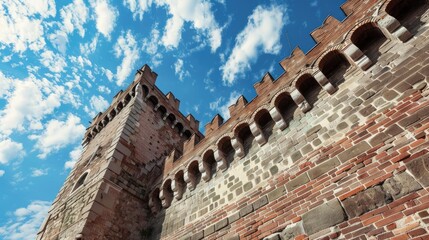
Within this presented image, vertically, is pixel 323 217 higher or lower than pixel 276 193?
lower

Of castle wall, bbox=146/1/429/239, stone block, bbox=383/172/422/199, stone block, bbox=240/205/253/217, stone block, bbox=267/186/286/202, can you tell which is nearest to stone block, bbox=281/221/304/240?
castle wall, bbox=146/1/429/239

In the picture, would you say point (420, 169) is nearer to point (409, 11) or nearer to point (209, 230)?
point (409, 11)

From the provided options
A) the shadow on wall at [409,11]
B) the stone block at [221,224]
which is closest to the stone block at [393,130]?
the shadow on wall at [409,11]

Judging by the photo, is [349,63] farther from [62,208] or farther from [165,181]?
[62,208]

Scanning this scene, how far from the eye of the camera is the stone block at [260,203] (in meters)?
5.78

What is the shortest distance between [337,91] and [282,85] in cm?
154

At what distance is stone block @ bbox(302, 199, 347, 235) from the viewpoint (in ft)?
14.4

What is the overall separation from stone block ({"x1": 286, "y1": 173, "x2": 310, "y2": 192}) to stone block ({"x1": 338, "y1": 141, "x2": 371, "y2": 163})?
83 cm

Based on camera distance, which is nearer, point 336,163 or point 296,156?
point 336,163

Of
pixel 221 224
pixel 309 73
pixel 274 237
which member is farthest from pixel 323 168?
pixel 221 224

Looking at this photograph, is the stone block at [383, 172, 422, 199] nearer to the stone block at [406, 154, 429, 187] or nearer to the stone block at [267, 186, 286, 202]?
the stone block at [406, 154, 429, 187]

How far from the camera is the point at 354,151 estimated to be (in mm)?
4871

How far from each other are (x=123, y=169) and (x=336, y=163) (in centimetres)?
772

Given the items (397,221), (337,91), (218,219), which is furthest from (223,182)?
(397,221)
